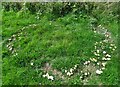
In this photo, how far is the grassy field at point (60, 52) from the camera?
7.22m

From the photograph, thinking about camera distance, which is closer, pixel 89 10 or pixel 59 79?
pixel 59 79

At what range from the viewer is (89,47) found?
7961 millimetres

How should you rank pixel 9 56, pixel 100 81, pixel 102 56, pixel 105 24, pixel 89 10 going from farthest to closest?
1. pixel 89 10
2. pixel 105 24
3. pixel 9 56
4. pixel 102 56
5. pixel 100 81

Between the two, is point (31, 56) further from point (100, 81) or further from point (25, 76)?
point (100, 81)

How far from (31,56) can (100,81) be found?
2013mm

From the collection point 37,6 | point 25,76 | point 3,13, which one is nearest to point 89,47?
point 25,76

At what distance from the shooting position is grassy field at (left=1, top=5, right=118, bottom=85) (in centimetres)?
722

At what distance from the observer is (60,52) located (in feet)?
26.2

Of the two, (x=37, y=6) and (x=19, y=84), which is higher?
(x=37, y=6)

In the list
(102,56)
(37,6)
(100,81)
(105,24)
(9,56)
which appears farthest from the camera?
(37,6)

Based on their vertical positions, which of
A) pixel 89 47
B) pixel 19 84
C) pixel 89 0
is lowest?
pixel 19 84

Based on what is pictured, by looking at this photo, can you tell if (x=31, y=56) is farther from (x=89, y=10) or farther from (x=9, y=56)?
(x=89, y=10)

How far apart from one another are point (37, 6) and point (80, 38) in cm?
272

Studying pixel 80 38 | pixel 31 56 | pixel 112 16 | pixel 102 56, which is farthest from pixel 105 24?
pixel 31 56
